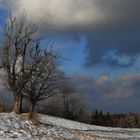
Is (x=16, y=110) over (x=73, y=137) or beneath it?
over

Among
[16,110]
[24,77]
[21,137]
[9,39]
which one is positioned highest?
[9,39]

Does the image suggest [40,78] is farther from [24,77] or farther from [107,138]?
[107,138]

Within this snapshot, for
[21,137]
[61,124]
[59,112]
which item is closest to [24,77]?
[61,124]

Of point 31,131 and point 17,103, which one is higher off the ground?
point 17,103

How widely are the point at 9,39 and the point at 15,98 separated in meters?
5.28

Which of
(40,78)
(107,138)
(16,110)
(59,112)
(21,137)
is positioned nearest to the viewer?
(21,137)

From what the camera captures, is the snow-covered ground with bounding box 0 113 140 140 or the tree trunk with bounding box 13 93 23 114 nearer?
the snow-covered ground with bounding box 0 113 140 140

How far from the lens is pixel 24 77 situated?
135 feet

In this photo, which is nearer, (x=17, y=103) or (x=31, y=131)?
(x=31, y=131)

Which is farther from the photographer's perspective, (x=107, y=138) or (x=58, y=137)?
(x=107, y=138)

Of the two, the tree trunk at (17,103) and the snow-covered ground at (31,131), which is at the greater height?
the tree trunk at (17,103)

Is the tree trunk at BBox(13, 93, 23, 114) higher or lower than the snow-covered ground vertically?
higher

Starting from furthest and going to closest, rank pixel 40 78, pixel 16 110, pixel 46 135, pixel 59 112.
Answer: pixel 59 112 < pixel 40 78 < pixel 16 110 < pixel 46 135

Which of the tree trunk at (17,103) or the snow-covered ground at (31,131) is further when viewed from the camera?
the tree trunk at (17,103)
